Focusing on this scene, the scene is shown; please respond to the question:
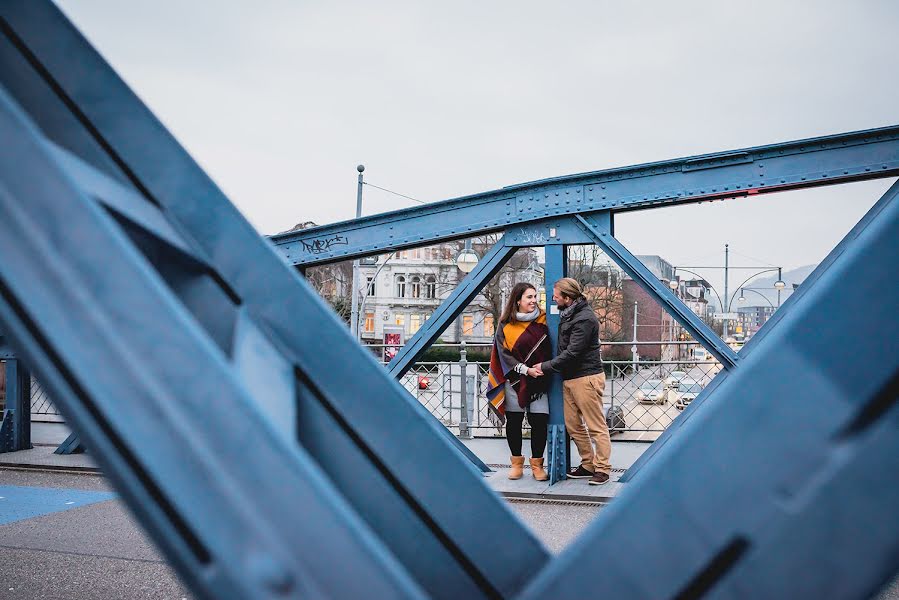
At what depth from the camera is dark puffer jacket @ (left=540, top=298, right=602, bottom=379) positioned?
664 centimetres

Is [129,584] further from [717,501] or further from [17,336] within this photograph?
[717,501]

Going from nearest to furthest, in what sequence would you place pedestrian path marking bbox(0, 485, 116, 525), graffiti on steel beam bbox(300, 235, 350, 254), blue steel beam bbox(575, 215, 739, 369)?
pedestrian path marking bbox(0, 485, 116, 525) → blue steel beam bbox(575, 215, 739, 369) → graffiti on steel beam bbox(300, 235, 350, 254)

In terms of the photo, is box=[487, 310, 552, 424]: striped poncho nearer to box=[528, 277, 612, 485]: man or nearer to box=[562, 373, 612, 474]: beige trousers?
box=[528, 277, 612, 485]: man

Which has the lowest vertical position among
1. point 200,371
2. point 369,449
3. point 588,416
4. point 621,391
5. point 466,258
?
point 621,391

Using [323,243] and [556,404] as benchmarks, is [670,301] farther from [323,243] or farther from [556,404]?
[323,243]

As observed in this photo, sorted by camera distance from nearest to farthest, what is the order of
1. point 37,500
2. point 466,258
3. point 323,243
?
point 37,500, point 323,243, point 466,258

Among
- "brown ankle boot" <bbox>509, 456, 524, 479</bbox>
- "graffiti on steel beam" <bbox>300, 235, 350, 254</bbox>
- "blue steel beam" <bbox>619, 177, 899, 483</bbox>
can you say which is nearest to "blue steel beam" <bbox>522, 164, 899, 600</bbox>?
"blue steel beam" <bbox>619, 177, 899, 483</bbox>

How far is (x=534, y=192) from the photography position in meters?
7.02

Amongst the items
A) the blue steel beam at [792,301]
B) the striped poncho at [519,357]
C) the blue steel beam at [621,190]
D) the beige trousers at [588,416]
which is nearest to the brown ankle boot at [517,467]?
the striped poncho at [519,357]

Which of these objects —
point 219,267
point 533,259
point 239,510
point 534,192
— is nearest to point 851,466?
point 239,510

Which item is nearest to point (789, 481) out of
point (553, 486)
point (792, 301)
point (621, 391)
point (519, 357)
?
point (792, 301)

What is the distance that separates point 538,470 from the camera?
7109 mm

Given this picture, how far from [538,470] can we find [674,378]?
7320mm

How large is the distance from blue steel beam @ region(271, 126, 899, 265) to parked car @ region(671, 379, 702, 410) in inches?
303
